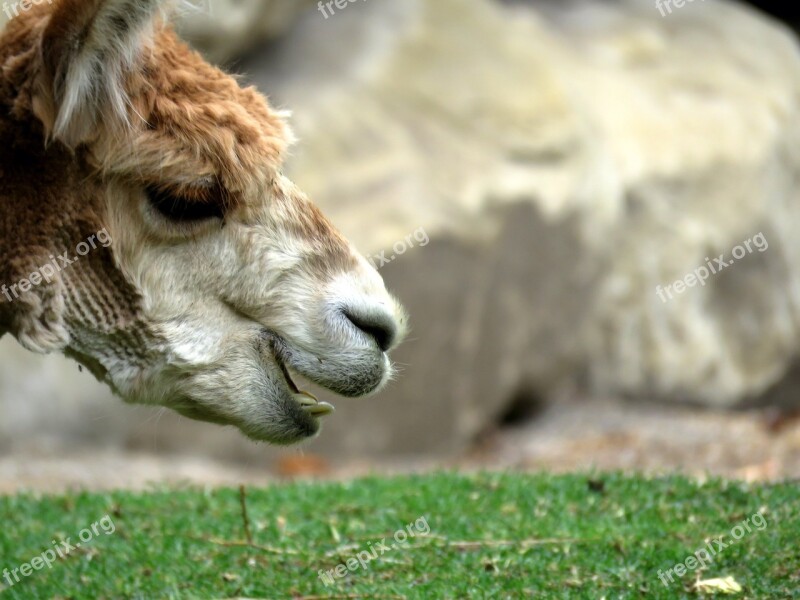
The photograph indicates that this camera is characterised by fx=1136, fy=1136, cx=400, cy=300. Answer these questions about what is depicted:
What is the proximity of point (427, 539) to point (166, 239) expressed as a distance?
178 cm

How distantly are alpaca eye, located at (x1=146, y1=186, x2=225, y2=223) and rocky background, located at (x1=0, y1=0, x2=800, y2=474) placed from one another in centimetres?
598

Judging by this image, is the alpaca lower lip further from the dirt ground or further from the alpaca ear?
the dirt ground

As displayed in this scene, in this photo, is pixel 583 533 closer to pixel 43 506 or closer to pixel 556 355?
pixel 43 506

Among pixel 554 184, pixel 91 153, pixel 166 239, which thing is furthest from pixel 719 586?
pixel 554 184

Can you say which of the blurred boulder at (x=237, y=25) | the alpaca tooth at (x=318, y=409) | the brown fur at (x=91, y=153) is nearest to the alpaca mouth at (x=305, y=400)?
the alpaca tooth at (x=318, y=409)

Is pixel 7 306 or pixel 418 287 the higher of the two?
pixel 7 306

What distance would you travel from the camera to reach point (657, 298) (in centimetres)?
1232

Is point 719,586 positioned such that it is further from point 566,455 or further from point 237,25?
point 237,25

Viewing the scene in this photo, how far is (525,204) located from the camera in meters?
11.1

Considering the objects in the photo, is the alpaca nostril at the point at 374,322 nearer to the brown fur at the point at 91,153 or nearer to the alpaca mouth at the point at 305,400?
the alpaca mouth at the point at 305,400

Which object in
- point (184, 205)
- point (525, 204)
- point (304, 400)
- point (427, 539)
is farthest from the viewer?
point (525, 204)

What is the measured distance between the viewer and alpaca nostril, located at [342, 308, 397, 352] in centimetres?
357

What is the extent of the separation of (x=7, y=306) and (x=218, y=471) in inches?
251

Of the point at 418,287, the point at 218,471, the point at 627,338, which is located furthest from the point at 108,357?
the point at 627,338
